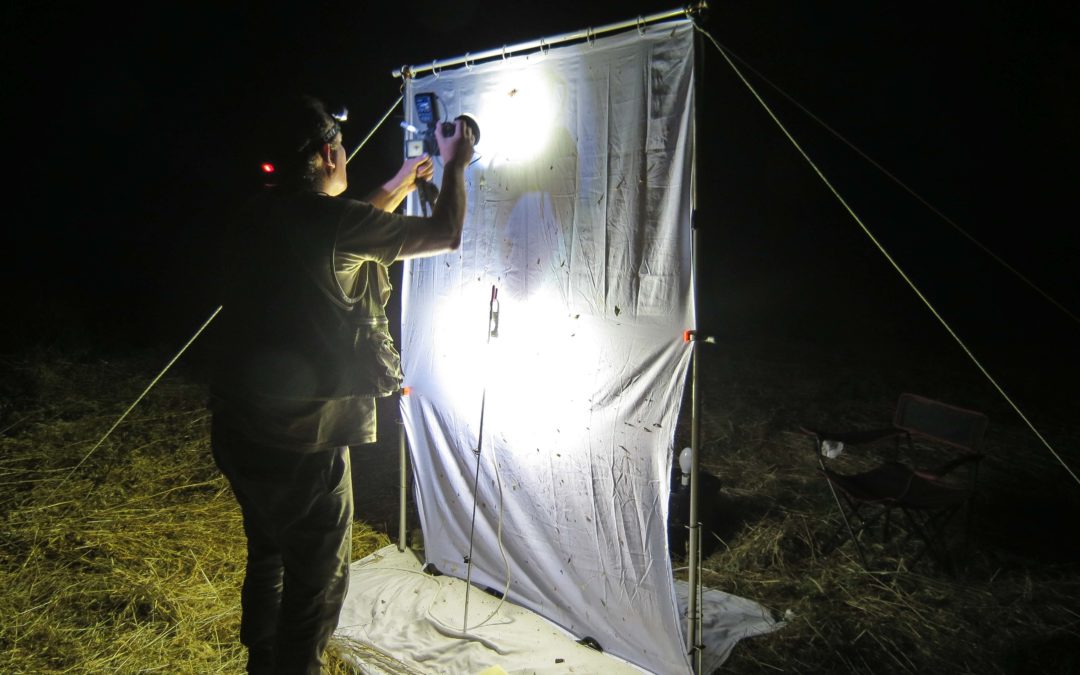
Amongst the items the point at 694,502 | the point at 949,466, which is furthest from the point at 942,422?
the point at 694,502

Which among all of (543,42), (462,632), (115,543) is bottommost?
(462,632)

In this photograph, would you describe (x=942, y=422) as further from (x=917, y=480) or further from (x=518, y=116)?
(x=518, y=116)

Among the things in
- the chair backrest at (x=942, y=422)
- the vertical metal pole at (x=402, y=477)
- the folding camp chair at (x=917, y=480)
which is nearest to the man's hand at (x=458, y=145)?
the vertical metal pole at (x=402, y=477)

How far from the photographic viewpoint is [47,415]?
5168 millimetres

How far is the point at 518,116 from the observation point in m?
2.45

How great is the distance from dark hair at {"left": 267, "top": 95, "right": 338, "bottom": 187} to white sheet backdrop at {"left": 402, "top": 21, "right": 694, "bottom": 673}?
100cm

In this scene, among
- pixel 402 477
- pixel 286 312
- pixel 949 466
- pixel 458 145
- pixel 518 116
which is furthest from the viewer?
pixel 402 477

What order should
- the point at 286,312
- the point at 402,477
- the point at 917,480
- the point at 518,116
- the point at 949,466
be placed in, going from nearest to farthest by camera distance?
1. the point at 286,312
2. the point at 518,116
3. the point at 949,466
4. the point at 402,477
5. the point at 917,480

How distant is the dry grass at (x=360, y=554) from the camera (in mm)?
2443

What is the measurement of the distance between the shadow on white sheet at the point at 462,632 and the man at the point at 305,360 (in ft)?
2.75

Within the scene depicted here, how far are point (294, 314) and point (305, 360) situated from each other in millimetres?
145

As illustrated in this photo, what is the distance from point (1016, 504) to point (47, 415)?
8.77 meters

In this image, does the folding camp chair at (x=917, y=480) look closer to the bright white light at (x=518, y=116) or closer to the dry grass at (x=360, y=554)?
the dry grass at (x=360, y=554)

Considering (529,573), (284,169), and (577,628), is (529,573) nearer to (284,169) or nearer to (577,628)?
(577,628)
